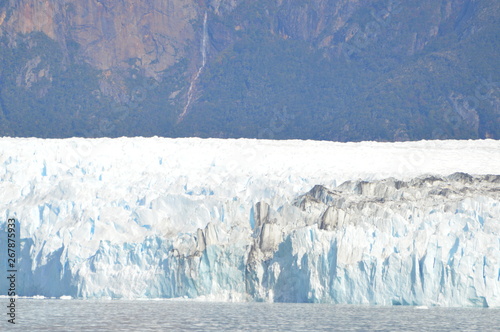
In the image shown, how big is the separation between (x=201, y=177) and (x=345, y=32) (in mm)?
51734

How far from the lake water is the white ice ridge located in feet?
2.93

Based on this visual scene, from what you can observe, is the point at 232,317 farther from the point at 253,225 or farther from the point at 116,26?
the point at 116,26

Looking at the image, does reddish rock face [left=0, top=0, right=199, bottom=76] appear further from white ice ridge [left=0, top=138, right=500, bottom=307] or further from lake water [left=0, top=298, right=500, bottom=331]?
lake water [left=0, top=298, right=500, bottom=331]

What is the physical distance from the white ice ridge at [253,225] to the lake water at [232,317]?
89 cm

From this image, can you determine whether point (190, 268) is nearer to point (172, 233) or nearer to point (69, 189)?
point (172, 233)

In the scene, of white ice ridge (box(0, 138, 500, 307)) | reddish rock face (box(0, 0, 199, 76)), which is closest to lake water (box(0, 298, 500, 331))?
white ice ridge (box(0, 138, 500, 307))

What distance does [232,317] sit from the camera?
32.3m

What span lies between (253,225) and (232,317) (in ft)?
24.9

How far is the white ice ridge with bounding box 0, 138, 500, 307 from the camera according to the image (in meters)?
36.1

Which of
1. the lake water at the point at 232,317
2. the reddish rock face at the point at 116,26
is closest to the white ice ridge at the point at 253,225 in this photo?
the lake water at the point at 232,317

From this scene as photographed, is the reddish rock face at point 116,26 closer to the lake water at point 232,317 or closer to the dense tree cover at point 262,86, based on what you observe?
the dense tree cover at point 262,86

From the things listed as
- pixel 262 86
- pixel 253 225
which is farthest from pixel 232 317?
pixel 262 86

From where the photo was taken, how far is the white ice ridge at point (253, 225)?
36.1 m

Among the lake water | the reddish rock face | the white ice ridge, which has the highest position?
the reddish rock face
